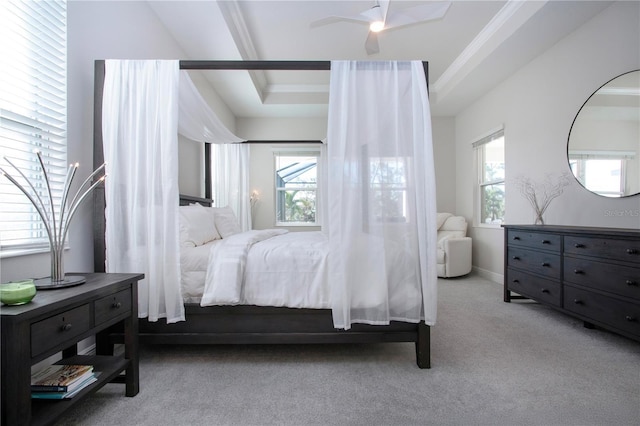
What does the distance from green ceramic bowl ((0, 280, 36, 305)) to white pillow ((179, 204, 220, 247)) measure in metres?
1.08

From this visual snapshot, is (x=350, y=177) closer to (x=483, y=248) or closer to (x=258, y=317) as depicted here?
(x=258, y=317)

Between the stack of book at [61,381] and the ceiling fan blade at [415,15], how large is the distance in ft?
10.5

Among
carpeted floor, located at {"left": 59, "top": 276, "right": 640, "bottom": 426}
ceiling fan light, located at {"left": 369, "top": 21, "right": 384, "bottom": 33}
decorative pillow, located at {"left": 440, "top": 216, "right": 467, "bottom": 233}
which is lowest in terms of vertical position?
carpeted floor, located at {"left": 59, "top": 276, "right": 640, "bottom": 426}

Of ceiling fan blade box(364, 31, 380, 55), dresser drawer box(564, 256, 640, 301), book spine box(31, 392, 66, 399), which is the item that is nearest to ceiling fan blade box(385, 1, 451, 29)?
ceiling fan blade box(364, 31, 380, 55)

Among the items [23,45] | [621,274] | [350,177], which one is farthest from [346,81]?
[621,274]

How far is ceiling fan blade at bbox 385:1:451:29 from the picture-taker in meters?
2.42

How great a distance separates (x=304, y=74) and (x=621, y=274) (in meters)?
4.26

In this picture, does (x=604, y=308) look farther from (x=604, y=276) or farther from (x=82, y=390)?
(x=82, y=390)

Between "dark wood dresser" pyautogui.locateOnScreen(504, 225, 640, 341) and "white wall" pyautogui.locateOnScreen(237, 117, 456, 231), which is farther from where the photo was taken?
"white wall" pyautogui.locateOnScreen(237, 117, 456, 231)

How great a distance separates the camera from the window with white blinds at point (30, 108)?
153cm

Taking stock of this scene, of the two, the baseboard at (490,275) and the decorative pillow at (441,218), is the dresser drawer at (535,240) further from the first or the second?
the decorative pillow at (441,218)

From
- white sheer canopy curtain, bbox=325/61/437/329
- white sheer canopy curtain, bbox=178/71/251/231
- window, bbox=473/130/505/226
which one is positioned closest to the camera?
white sheer canopy curtain, bbox=325/61/437/329

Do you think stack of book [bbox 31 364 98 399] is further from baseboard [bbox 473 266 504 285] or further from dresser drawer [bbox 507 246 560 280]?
baseboard [bbox 473 266 504 285]

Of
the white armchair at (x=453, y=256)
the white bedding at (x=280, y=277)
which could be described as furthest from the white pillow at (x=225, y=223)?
the white armchair at (x=453, y=256)
